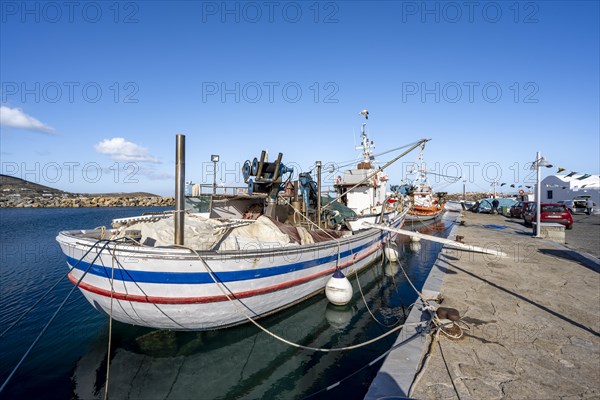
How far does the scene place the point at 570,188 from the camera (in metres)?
39.7

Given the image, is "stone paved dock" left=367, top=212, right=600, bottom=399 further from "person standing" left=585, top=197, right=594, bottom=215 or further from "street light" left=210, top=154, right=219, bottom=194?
"person standing" left=585, top=197, right=594, bottom=215

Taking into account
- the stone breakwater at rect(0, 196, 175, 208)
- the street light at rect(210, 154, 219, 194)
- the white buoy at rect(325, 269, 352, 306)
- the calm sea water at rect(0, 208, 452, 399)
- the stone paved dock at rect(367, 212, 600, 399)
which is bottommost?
the calm sea water at rect(0, 208, 452, 399)

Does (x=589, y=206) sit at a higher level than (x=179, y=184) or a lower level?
lower

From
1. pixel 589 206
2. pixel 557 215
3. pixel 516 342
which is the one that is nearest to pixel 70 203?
pixel 516 342

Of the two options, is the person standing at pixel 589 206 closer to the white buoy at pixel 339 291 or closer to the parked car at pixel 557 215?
the parked car at pixel 557 215

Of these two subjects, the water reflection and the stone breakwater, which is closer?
the water reflection

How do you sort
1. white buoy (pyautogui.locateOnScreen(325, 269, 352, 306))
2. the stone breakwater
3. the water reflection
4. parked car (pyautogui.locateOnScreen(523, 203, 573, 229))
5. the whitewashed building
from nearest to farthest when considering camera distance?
the water reflection, white buoy (pyautogui.locateOnScreen(325, 269, 352, 306)), parked car (pyautogui.locateOnScreen(523, 203, 573, 229)), the whitewashed building, the stone breakwater

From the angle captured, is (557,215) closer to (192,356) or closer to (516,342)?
(516,342)

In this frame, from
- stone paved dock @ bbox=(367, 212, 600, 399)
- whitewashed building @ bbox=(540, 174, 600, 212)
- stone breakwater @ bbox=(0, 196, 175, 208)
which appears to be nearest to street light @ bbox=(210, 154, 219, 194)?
stone paved dock @ bbox=(367, 212, 600, 399)

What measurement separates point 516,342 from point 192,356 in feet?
21.0

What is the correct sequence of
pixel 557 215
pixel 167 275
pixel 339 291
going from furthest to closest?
1. pixel 557 215
2. pixel 339 291
3. pixel 167 275

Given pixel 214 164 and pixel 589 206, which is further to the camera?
pixel 589 206

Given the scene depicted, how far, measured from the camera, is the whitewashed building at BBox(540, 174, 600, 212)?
35.7 meters

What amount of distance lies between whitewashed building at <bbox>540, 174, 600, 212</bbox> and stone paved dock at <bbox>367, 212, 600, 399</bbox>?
126ft
